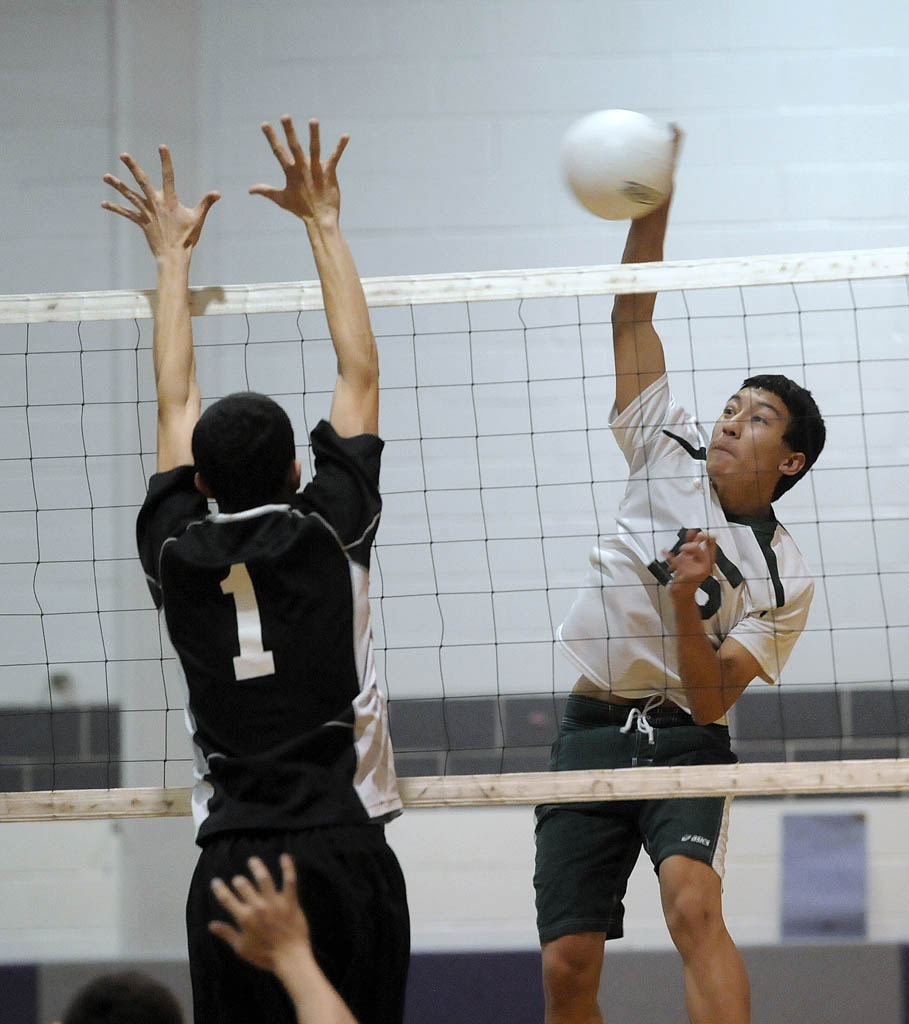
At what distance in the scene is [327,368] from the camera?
14.8ft

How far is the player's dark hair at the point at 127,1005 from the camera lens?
6.35 feet

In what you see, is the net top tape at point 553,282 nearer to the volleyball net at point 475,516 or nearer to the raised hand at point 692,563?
the raised hand at point 692,563

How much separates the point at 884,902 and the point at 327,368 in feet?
Answer: 8.80

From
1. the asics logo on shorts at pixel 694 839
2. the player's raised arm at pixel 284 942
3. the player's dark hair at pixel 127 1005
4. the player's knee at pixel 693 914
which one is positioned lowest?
the player's knee at pixel 693 914

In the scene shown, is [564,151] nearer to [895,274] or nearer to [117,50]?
[895,274]

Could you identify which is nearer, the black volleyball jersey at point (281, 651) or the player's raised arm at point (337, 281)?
the black volleyball jersey at point (281, 651)

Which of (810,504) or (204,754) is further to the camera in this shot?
(810,504)

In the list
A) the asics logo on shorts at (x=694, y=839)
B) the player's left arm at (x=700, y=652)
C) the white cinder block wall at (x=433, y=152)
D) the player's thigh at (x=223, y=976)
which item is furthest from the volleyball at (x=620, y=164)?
the player's thigh at (x=223, y=976)

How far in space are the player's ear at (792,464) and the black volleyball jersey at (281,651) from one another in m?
1.26

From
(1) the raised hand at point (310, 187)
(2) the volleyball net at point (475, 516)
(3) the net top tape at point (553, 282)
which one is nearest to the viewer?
(1) the raised hand at point (310, 187)

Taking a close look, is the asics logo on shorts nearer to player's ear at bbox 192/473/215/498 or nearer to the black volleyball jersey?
the black volleyball jersey

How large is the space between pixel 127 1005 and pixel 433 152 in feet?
10.9

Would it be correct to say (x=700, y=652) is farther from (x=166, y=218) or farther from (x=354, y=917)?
(x=166, y=218)

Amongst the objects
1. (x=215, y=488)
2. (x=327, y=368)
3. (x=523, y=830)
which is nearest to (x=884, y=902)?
(x=523, y=830)
